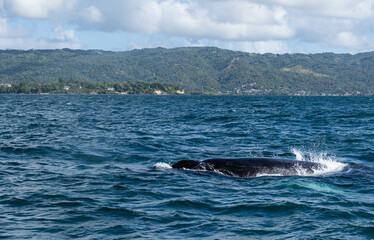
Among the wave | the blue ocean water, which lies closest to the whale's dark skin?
the wave

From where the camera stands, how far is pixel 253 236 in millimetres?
9078

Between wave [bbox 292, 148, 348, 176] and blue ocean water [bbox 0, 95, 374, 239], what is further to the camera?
wave [bbox 292, 148, 348, 176]

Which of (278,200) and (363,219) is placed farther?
(278,200)

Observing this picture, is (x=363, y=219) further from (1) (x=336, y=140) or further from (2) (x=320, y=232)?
(1) (x=336, y=140)

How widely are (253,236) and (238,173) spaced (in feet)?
20.0

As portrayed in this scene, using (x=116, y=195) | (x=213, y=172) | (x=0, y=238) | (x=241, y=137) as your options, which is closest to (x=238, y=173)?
(x=213, y=172)

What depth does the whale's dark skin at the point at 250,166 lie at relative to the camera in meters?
15.3

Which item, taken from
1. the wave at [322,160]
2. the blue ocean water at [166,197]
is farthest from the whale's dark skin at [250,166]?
the blue ocean water at [166,197]

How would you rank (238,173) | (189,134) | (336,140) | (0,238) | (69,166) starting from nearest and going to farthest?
(0,238) → (238,173) → (69,166) → (336,140) → (189,134)

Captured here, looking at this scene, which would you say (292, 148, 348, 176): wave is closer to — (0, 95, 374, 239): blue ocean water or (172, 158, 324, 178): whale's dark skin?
(0, 95, 374, 239): blue ocean water

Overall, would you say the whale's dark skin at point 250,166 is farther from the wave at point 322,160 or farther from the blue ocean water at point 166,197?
the blue ocean water at point 166,197

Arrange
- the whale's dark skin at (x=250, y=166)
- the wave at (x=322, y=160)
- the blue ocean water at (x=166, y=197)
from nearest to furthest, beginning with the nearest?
the blue ocean water at (x=166, y=197), the whale's dark skin at (x=250, y=166), the wave at (x=322, y=160)

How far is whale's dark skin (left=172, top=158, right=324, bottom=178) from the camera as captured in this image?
15289 mm

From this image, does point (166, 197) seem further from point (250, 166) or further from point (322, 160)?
point (322, 160)
